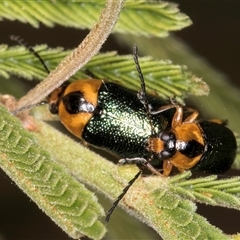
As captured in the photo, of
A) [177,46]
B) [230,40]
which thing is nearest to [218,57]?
[230,40]

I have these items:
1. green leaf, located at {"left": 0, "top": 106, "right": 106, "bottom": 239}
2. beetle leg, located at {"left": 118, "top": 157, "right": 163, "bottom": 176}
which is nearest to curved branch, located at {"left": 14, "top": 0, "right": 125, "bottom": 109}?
green leaf, located at {"left": 0, "top": 106, "right": 106, "bottom": 239}

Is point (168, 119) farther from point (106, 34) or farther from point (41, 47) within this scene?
point (106, 34)

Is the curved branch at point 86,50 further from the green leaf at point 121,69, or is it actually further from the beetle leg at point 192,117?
the beetle leg at point 192,117

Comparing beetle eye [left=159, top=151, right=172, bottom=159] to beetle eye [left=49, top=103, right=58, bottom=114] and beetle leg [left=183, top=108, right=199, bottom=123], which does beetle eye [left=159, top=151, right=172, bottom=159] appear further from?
beetle eye [left=49, top=103, right=58, bottom=114]

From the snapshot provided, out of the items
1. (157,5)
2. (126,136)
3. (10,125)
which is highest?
(157,5)

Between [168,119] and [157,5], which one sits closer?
[157,5]
